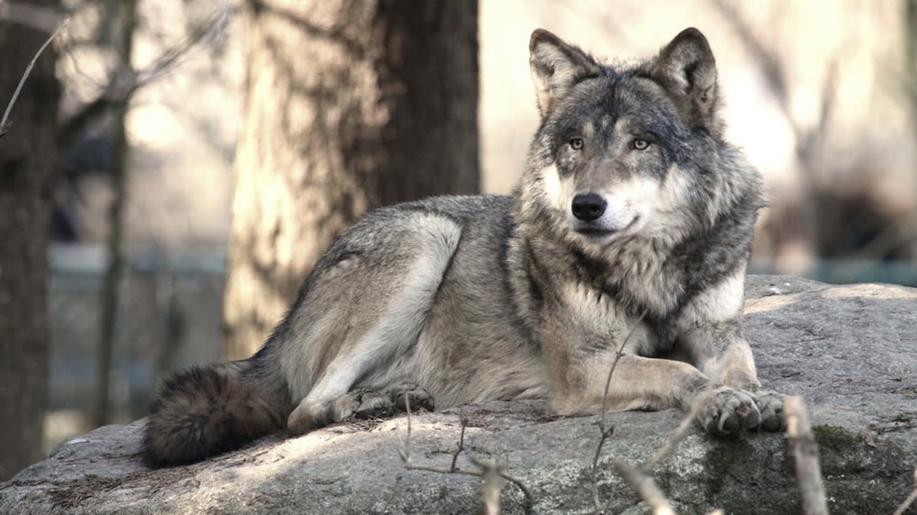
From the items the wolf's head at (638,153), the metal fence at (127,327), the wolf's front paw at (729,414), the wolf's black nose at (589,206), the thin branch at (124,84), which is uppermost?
the thin branch at (124,84)

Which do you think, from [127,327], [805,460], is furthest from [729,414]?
[127,327]

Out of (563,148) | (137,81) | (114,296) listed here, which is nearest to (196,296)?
(114,296)

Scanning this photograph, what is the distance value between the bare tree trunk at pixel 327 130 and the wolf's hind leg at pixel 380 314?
1.88 metres

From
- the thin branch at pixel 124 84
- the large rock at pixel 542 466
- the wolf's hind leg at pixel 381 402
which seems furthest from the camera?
the thin branch at pixel 124 84

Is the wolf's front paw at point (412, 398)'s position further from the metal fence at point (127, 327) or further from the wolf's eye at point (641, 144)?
the metal fence at point (127, 327)

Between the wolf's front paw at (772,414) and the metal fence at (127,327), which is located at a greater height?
the wolf's front paw at (772,414)

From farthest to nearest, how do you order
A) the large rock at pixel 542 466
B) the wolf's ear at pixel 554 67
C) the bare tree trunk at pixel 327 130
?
the bare tree trunk at pixel 327 130 < the wolf's ear at pixel 554 67 < the large rock at pixel 542 466

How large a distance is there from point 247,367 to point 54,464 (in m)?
1.03

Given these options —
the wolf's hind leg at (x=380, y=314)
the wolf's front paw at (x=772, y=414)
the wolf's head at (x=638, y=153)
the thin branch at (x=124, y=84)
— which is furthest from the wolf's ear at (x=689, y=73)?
the thin branch at (x=124, y=84)

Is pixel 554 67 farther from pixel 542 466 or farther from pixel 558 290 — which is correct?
pixel 542 466

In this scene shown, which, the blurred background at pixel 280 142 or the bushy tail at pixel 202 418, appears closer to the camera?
the bushy tail at pixel 202 418

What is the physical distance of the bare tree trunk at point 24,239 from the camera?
A: 8.09 meters

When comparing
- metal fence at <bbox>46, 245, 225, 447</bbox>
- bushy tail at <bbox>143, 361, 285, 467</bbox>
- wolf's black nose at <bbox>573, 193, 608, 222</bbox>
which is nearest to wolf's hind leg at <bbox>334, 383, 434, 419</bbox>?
bushy tail at <bbox>143, 361, 285, 467</bbox>

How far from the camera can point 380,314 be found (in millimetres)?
5926
